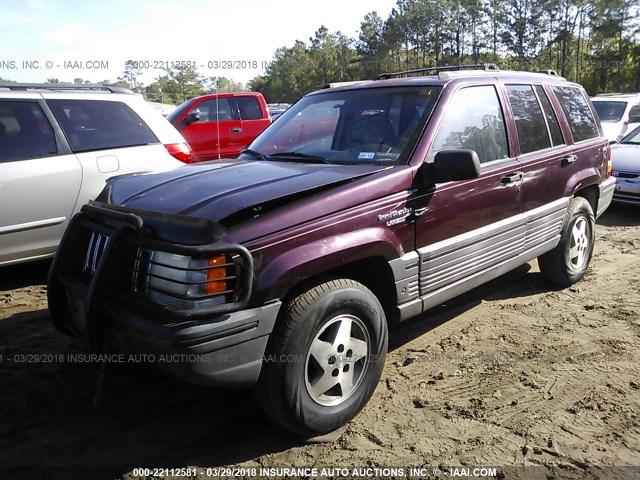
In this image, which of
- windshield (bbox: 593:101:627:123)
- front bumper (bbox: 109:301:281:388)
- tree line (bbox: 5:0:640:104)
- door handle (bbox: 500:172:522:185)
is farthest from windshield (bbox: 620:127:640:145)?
tree line (bbox: 5:0:640:104)

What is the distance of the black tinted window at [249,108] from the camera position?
11.5 metres

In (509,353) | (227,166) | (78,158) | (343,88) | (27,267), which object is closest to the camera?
(227,166)

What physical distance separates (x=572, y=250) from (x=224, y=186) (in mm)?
3660

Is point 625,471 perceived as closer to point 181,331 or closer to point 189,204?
point 181,331

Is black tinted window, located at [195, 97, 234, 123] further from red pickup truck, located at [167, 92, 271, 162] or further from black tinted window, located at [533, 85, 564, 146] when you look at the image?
black tinted window, located at [533, 85, 564, 146]

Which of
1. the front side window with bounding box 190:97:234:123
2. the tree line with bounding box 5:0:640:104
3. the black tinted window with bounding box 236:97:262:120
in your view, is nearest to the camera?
the front side window with bounding box 190:97:234:123

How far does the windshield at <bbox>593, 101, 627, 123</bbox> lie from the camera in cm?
1254

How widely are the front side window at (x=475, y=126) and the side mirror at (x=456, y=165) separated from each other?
20 centimetres

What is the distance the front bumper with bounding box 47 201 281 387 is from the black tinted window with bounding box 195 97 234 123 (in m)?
8.71

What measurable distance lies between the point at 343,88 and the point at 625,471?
311 centimetres

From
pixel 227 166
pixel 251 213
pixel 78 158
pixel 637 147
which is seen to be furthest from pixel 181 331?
pixel 637 147

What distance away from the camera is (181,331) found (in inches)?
93.4

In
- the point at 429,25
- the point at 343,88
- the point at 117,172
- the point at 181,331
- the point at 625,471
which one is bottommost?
the point at 625,471

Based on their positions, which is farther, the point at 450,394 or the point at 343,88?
the point at 343,88
